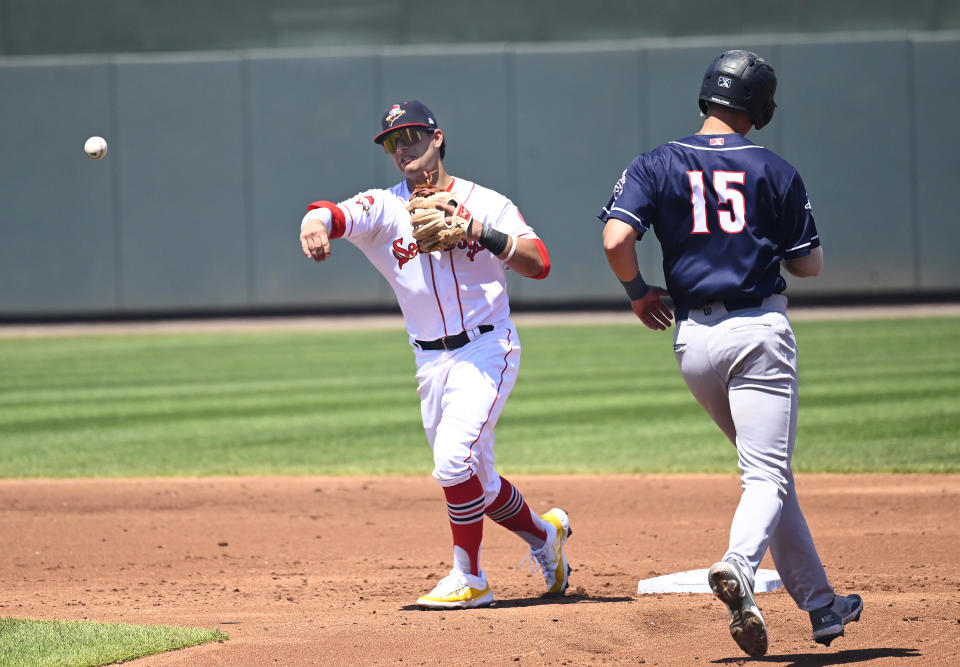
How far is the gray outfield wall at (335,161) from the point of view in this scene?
2303 cm

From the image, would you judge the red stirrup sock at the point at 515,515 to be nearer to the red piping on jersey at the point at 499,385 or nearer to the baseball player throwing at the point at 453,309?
the baseball player throwing at the point at 453,309

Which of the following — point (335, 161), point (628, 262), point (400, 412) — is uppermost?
point (335, 161)

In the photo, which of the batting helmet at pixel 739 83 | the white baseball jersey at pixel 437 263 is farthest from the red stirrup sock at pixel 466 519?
the batting helmet at pixel 739 83

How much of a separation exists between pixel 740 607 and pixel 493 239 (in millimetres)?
1710

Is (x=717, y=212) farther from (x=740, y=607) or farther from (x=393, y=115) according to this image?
(x=393, y=115)

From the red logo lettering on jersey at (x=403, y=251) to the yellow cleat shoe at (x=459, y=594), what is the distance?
1.25 meters

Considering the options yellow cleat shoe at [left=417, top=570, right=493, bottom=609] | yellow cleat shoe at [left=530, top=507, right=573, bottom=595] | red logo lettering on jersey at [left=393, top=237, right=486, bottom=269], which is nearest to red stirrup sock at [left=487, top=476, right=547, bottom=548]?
yellow cleat shoe at [left=530, top=507, right=573, bottom=595]

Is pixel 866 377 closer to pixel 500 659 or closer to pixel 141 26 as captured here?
pixel 500 659

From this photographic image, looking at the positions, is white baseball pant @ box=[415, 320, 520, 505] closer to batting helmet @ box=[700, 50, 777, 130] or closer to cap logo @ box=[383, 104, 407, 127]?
cap logo @ box=[383, 104, 407, 127]

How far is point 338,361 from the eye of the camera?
53.0ft

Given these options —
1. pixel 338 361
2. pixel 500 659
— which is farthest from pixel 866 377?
pixel 500 659

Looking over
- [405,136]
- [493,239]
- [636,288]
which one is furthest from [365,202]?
[636,288]

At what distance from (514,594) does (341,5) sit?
20.4 meters

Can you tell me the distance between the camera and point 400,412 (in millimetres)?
11383
